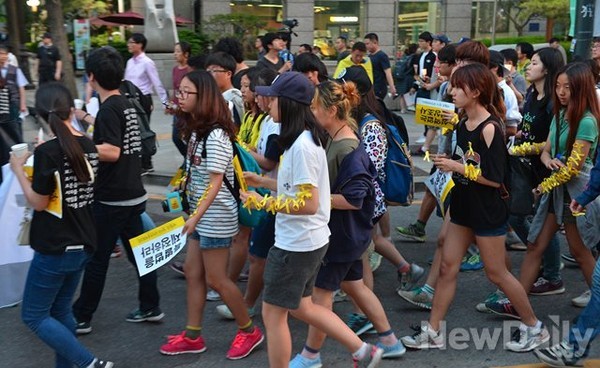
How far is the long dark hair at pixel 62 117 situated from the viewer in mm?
3783

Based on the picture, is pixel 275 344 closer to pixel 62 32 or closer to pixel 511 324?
pixel 511 324

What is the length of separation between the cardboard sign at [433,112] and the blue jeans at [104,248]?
2.07m

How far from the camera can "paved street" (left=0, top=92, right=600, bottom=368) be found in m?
4.49

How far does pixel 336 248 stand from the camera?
408 cm

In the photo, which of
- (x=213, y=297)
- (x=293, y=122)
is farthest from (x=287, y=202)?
(x=213, y=297)

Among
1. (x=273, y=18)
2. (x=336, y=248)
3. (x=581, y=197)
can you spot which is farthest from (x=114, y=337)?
(x=273, y=18)

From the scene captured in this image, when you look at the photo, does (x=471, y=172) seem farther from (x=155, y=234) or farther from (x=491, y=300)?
(x=155, y=234)

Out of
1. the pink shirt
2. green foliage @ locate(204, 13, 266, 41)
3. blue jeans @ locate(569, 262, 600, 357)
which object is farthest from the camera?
green foliage @ locate(204, 13, 266, 41)

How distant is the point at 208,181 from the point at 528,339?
2.26 m

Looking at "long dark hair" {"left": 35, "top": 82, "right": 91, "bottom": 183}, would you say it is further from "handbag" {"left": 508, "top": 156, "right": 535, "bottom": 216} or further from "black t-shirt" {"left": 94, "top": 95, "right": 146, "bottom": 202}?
"handbag" {"left": 508, "top": 156, "right": 535, "bottom": 216}

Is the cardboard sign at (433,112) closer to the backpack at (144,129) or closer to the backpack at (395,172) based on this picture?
the backpack at (395,172)

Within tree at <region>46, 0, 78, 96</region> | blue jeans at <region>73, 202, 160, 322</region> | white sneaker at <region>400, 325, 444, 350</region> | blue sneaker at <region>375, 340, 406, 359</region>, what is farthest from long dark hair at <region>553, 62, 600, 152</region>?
tree at <region>46, 0, 78, 96</region>

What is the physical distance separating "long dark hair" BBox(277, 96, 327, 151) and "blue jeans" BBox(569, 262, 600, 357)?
1.77 meters

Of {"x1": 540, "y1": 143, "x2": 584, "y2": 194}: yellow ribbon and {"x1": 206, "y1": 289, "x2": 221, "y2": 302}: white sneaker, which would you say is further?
{"x1": 206, "y1": 289, "x2": 221, "y2": 302}: white sneaker
